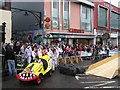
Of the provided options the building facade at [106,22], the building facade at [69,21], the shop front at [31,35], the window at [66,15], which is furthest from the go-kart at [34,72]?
the building facade at [106,22]

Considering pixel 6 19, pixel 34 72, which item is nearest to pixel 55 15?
pixel 6 19

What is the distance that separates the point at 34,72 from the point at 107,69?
4389mm

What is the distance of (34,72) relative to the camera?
11.8 meters

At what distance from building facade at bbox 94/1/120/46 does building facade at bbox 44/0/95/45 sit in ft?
6.49

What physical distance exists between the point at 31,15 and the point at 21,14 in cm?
214

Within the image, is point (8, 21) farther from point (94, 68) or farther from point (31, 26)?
point (94, 68)

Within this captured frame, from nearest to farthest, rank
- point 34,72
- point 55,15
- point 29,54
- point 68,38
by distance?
1. point 34,72
2. point 29,54
3. point 55,15
4. point 68,38

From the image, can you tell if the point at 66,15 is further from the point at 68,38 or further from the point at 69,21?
the point at 68,38

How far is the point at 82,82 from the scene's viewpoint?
478 inches

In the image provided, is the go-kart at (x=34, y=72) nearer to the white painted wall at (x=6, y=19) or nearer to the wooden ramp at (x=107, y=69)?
the wooden ramp at (x=107, y=69)

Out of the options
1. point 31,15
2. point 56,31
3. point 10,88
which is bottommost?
point 10,88

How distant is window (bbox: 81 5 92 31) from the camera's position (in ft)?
112

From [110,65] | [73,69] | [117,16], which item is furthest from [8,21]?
[117,16]

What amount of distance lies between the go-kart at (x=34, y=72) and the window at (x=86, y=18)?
69.1 feet
